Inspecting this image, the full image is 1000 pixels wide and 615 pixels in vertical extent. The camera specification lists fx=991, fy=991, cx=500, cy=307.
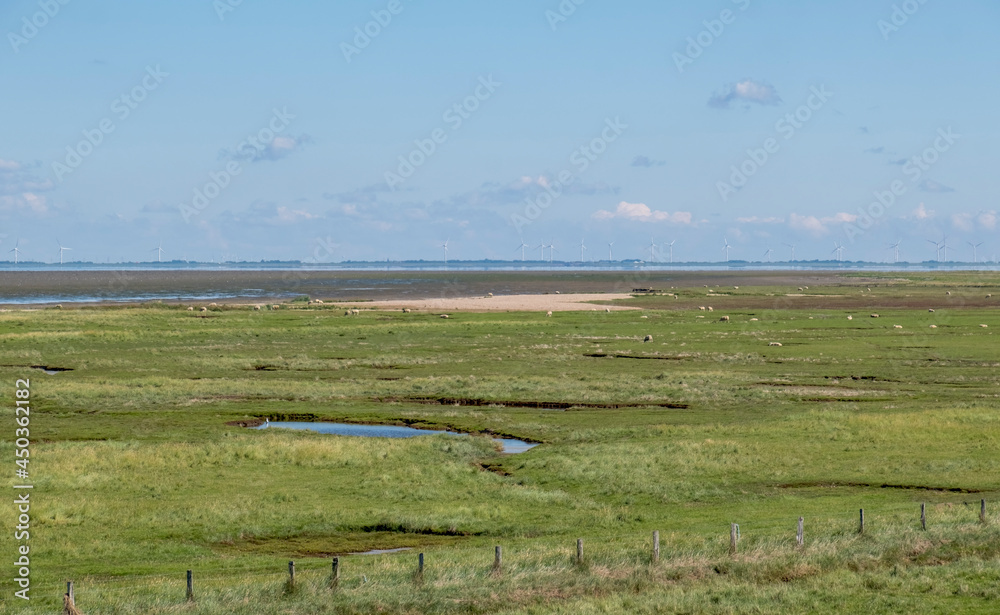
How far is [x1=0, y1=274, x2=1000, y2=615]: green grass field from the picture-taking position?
26469 mm

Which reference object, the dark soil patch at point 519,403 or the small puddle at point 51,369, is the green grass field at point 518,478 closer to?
the dark soil patch at point 519,403

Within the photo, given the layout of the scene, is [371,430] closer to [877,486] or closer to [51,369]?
[877,486]

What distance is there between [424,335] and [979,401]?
192ft

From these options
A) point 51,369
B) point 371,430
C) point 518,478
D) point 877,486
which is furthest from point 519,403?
point 51,369

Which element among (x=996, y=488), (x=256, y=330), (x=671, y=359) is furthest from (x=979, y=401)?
(x=256, y=330)

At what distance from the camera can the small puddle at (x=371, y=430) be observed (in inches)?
2048

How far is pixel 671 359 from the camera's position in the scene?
8506cm

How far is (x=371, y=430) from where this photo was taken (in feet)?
182

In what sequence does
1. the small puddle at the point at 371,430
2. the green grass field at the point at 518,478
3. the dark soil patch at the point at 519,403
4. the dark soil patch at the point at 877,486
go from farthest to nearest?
the dark soil patch at the point at 519,403
the small puddle at the point at 371,430
the dark soil patch at the point at 877,486
the green grass field at the point at 518,478

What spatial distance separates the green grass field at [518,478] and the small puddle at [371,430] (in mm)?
1268

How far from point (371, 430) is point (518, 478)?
49.6 feet

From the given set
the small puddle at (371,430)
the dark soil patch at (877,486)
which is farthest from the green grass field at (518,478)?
the small puddle at (371,430)

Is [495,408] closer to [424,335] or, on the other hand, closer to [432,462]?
[432,462]

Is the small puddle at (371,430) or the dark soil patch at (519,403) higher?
the dark soil patch at (519,403)
